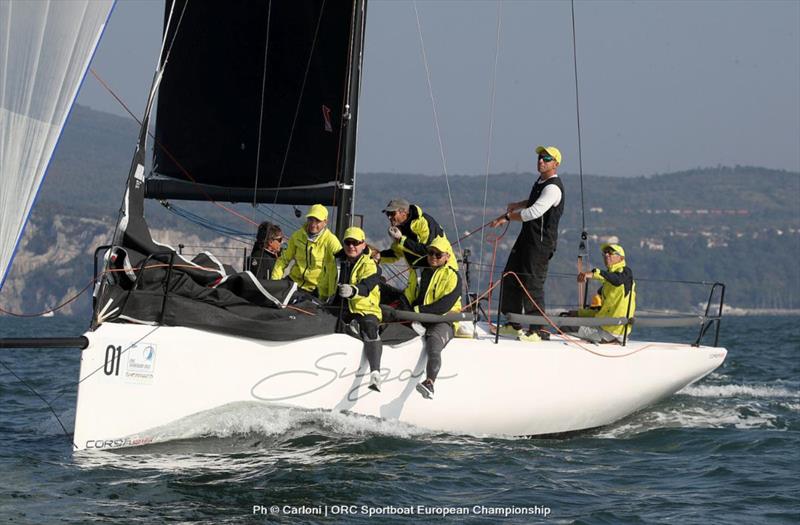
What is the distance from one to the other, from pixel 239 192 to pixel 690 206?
181m

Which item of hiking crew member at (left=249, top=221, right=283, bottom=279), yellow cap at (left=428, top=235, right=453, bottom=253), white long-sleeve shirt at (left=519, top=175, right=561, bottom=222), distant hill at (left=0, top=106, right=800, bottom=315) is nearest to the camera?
yellow cap at (left=428, top=235, right=453, bottom=253)

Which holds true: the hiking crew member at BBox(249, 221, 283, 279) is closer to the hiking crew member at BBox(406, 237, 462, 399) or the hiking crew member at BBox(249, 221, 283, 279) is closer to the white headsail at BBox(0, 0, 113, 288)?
the hiking crew member at BBox(406, 237, 462, 399)

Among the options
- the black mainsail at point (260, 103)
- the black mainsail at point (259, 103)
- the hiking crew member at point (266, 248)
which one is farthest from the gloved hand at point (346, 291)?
the black mainsail at point (259, 103)

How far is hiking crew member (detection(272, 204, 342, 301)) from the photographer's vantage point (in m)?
8.27

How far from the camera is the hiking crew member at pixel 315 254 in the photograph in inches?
326

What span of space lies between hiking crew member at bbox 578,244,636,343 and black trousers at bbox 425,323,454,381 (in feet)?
4.99

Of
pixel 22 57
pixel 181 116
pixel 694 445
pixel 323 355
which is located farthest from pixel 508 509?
pixel 181 116

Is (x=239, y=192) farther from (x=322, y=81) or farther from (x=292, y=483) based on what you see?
(x=292, y=483)

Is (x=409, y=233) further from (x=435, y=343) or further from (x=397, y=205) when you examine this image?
(x=435, y=343)

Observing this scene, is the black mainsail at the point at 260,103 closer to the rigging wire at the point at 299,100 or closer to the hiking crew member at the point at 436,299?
the rigging wire at the point at 299,100

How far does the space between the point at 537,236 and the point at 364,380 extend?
1874 mm

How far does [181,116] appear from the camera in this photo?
34.3 feet

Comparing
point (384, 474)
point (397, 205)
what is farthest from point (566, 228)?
point (384, 474)

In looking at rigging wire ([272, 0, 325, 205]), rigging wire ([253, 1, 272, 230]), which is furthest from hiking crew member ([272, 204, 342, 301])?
rigging wire ([272, 0, 325, 205])
